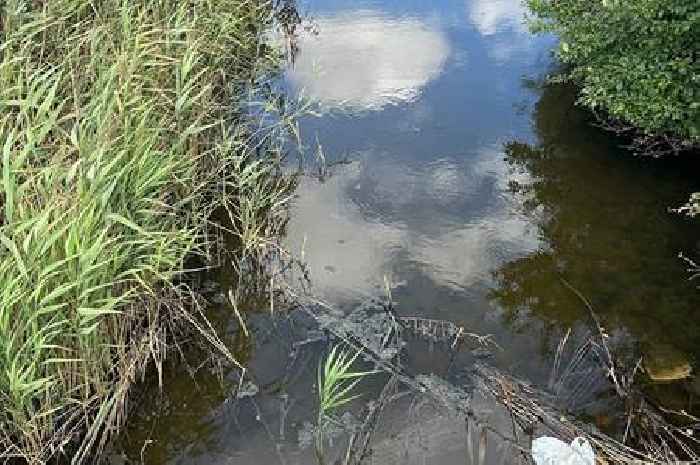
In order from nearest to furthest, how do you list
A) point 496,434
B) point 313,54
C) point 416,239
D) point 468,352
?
point 496,434, point 468,352, point 416,239, point 313,54

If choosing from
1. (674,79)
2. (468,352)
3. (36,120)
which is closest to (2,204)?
(36,120)

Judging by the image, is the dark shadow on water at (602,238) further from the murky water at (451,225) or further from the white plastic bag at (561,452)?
the white plastic bag at (561,452)

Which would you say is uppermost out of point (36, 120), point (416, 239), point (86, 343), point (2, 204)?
point (36, 120)

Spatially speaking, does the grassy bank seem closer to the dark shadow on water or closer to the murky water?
the murky water

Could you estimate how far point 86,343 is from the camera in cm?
392

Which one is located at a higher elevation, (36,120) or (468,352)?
(36,120)

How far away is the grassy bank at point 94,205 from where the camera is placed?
3.70 metres

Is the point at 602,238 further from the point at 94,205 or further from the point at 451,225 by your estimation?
the point at 94,205

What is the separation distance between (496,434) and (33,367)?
2406 mm

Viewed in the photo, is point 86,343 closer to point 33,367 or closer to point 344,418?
point 33,367

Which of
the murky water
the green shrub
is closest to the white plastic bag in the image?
the murky water

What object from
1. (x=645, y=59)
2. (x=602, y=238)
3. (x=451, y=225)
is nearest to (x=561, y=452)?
(x=602, y=238)

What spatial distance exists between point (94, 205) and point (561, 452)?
263cm

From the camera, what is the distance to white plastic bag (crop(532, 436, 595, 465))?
3625mm
